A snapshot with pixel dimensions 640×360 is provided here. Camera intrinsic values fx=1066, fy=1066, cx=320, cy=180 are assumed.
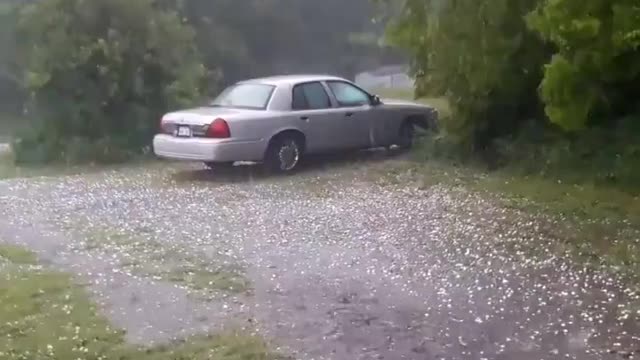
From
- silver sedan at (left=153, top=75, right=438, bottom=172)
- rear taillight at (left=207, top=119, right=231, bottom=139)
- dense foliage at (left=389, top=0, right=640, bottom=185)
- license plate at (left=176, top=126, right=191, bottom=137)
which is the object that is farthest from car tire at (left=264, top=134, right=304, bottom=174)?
dense foliage at (left=389, top=0, right=640, bottom=185)

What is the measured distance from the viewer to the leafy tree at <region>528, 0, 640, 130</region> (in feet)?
32.5

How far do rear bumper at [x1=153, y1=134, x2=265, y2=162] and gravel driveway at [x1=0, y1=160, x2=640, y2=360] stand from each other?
2.50ft

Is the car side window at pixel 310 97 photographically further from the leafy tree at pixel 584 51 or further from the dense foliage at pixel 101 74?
the leafy tree at pixel 584 51

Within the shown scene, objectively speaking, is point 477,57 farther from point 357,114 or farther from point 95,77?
point 95,77

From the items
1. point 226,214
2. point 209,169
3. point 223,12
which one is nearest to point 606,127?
point 226,214

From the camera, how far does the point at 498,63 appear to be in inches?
554

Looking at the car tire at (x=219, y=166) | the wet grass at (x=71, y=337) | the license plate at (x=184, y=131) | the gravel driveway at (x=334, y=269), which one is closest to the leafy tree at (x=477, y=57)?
the gravel driveway at (x=334, y=269)

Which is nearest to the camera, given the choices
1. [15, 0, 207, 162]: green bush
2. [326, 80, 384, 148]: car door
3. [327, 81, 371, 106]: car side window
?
[326, 80, 384, 148]: car door

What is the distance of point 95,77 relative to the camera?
1928 centimetres

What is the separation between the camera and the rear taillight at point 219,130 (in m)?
15.3

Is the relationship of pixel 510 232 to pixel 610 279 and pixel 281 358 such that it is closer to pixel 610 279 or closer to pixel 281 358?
pixel 610 279

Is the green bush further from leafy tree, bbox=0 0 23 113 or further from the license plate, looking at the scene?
leafy tree, bbox=0 0 23 113

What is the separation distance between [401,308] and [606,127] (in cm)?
657

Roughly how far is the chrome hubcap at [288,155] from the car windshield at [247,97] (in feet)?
2.21
